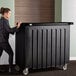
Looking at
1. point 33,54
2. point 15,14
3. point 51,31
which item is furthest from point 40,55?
point 15,14

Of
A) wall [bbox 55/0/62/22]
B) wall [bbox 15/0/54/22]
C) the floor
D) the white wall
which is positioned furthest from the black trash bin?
wall [bbox 15/0/54/22]

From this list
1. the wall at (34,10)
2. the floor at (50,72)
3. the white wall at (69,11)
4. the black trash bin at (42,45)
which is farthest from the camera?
the wall at (34,10)

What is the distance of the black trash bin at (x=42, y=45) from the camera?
5125mm

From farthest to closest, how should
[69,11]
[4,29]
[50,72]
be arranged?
[69,11] → [50,72] → [4,29]

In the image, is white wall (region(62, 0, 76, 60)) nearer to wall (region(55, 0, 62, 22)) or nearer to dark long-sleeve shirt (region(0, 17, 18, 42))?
wall (region(55, 0, 62, 22))

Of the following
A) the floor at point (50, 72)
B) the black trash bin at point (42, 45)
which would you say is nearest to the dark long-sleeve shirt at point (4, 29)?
the black trash bin at point (42, 45)

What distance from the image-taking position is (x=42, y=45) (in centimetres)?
526

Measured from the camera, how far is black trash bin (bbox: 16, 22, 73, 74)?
5.12m

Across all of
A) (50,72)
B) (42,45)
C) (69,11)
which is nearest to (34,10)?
(69,11)

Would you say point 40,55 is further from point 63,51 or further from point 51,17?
point 51,17

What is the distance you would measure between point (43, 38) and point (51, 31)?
8.8 inches

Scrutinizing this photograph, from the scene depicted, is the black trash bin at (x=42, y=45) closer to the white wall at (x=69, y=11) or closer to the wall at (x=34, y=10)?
the white wall at (x=69, y=11)

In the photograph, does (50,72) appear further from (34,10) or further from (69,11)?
(34,10)

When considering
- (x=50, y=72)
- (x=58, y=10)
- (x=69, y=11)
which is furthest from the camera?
(x=58, y=10)
